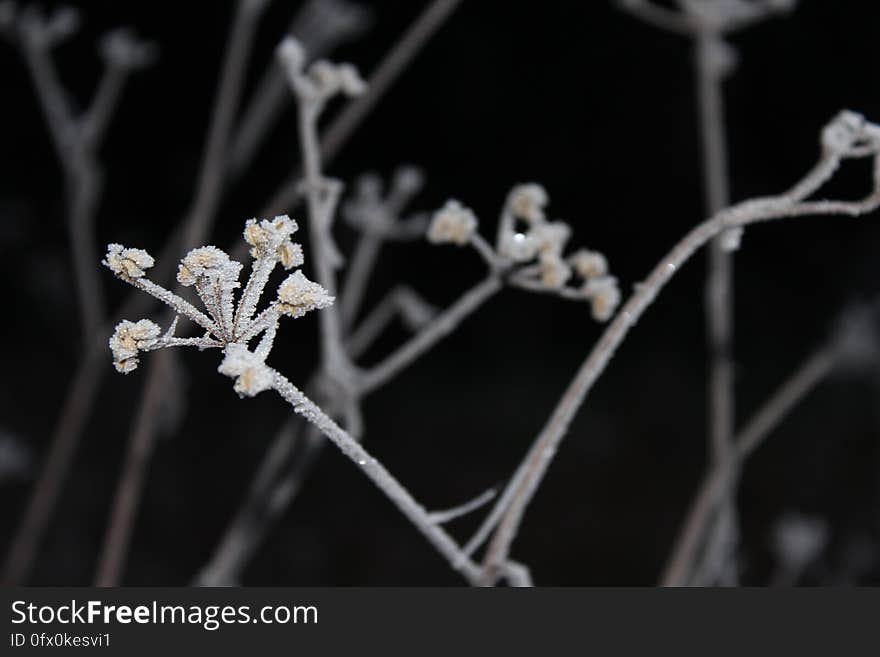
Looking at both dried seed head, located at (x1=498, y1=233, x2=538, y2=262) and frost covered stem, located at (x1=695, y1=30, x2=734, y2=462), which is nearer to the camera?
dried seed head, located at (x1=498, y1=233, x2=538, y2=262)

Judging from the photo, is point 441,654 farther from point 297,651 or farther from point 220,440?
point 220,440

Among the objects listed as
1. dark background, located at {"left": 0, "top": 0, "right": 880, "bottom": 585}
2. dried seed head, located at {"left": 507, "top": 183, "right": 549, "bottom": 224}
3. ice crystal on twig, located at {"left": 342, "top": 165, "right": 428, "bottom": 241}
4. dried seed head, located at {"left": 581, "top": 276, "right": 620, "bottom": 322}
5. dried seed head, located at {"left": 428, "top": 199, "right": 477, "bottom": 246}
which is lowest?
dried seed head, located at {"left": 581, "top": 276, "right": 620, "bottom": 322}

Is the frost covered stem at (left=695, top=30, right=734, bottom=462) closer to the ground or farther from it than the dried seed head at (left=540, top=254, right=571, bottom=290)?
farther from it

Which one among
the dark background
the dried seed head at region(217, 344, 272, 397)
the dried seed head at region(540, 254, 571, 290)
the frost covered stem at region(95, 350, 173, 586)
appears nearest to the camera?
the dried seed head at region(217, 344, 272, 397)

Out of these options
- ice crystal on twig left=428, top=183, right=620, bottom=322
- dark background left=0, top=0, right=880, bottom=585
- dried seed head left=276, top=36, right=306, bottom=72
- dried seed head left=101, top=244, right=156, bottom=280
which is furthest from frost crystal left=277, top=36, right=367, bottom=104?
dark background left=0, top=0, right=880, bottom=585

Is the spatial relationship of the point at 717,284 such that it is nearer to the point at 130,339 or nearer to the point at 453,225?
the point at 453,225

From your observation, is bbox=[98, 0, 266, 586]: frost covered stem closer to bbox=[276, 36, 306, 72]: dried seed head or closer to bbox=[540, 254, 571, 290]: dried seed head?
bbox=[276, 36, 306, 72]: dried seed head

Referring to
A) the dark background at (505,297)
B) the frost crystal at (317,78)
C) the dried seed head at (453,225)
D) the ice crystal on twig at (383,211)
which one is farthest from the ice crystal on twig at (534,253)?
the dark background at (505,297)
